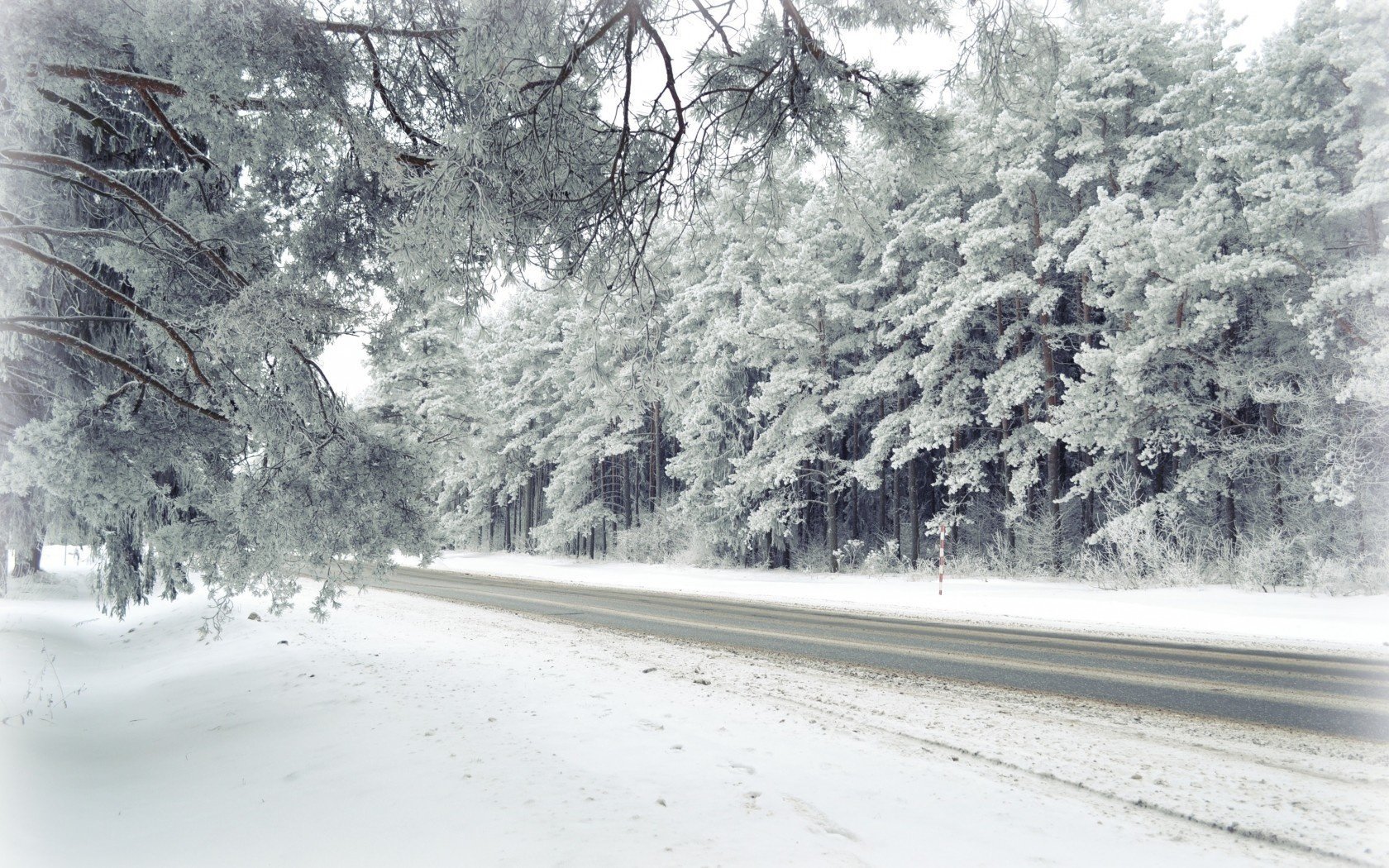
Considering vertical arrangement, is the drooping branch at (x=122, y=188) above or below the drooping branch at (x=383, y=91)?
below

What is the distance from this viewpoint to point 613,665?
25.0ft

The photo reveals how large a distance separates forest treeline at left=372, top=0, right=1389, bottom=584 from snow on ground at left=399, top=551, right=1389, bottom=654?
1354 millimetres

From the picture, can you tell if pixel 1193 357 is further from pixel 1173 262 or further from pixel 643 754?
pixel 643 754

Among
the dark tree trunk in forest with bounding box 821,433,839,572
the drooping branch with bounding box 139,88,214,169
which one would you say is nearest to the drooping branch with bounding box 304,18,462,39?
the drooping branch with bounding box 139,88,214,169

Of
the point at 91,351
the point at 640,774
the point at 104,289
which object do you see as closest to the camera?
the point at 640,774

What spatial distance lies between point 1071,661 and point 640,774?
237 inches

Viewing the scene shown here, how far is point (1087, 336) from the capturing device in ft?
63.2

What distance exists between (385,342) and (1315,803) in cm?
698

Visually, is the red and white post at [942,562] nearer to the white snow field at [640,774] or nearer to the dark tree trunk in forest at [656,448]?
the white snow field at [640,774]

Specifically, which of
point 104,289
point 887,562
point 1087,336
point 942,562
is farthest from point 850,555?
point 104,289

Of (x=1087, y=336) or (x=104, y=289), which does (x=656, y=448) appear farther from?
(x=104, y=289)

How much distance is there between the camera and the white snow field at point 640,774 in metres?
3.23

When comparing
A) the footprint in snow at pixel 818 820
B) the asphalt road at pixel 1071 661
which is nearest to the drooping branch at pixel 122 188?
the footprint in snow at pixel 818 820

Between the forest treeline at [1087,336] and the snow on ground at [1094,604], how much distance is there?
4.44 ft
